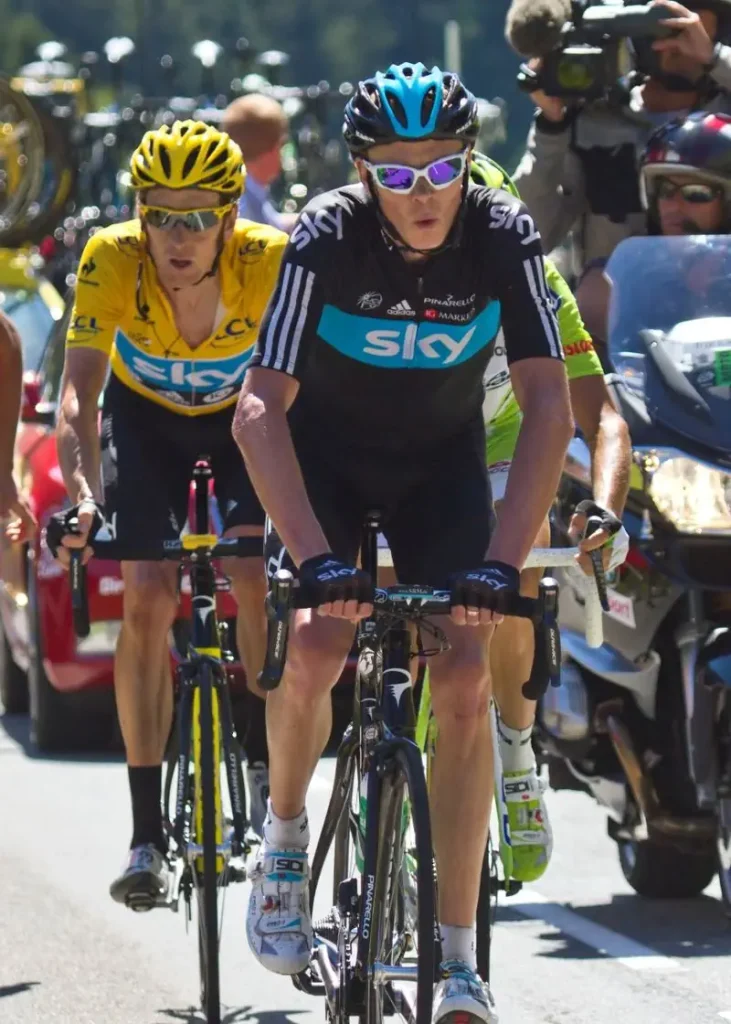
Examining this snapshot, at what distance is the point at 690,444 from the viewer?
300 inches

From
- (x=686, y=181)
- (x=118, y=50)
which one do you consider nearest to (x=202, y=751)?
(x=686, y=181)

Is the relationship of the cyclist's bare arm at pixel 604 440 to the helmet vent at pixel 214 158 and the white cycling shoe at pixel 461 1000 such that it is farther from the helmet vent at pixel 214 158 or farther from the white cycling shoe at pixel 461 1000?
the white cycling shoe at pixel 461 1000

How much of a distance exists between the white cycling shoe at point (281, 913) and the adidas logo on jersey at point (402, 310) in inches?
47.3

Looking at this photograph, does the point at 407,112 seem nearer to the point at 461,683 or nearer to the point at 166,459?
the point at 461,683

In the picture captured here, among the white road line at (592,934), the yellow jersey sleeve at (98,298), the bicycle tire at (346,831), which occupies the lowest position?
the white road line at (592,934)

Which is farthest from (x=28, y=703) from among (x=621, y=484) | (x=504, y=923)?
(x=621, y=484)

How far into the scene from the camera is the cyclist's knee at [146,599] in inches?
282

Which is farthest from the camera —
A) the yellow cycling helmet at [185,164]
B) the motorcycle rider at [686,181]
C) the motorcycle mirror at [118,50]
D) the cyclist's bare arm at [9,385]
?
the motorcycle mirror at [118,50]

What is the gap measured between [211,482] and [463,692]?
6.98 ft

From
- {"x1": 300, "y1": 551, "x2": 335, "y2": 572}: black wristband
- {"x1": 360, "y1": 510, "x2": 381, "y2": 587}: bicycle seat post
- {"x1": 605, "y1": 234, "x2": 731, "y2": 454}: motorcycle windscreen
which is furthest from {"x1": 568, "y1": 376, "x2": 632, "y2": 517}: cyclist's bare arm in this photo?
{"x1": 300, "y1": 551, "x2": 335, "y2": 572}: black wristband

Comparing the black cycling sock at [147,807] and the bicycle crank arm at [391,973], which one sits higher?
the bicycle crank arm at [391,973]

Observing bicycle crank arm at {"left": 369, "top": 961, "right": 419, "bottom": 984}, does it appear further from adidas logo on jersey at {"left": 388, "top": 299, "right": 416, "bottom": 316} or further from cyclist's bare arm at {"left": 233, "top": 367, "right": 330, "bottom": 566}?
adidas logo on jersey at {"left": 388, "top": 299, "right": 416, "bottom": 316}

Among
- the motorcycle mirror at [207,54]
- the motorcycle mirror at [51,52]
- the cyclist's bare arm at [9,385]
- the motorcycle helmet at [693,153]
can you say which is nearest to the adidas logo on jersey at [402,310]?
the cyclist's bare arm at [9,385]

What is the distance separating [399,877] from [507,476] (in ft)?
4.63
